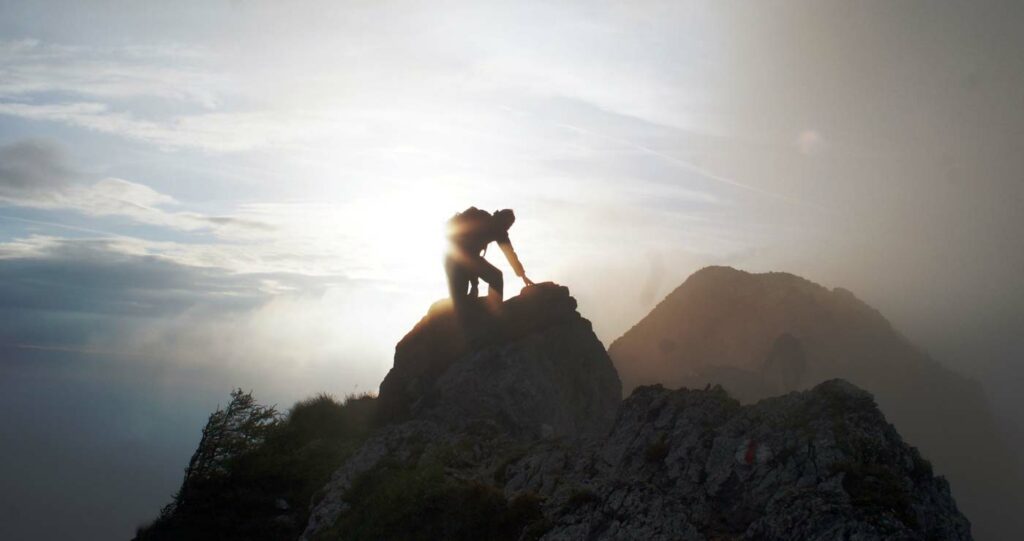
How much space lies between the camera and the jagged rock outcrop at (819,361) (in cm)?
9650

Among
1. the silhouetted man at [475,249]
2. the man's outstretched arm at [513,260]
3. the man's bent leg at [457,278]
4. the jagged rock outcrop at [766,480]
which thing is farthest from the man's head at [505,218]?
the jagged rock outcrop at [766,480]

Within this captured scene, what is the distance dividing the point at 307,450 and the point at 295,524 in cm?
414

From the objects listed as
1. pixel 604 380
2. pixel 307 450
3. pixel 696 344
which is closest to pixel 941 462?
pixel 696 344

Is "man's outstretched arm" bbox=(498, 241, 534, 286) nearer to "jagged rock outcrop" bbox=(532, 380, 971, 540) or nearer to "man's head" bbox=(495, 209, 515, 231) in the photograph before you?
"man's head" bbox=(495, 209, 515, 231)

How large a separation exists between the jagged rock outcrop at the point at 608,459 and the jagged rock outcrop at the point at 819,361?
236 feet

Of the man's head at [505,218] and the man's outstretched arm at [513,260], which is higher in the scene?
the man's head at [505,218]

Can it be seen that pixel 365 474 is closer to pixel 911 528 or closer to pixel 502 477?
pixel 502 477

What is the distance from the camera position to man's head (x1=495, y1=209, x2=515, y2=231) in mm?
27062

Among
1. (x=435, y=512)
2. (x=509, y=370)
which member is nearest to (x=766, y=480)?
(x=435, y=512)

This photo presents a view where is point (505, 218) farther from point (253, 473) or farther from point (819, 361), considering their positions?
point (819, 361)

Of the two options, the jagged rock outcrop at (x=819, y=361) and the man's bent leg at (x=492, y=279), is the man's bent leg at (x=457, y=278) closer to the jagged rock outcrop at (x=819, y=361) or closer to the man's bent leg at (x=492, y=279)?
the man's bent leg at (x=492, y=279)

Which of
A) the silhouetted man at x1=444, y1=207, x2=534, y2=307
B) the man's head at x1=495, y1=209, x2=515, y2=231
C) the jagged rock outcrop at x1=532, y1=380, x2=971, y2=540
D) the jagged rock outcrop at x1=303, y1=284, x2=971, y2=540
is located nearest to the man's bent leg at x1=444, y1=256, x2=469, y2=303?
the silhouetted man at x1=444, y1=207, x2=534, y2=307

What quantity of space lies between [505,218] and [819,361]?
98566mm

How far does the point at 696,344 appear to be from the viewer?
4850 inches
